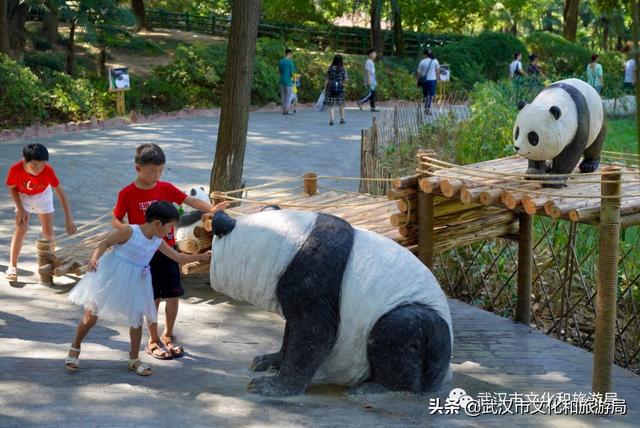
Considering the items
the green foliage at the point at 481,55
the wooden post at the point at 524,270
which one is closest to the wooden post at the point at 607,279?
the wooden post at the point at 524,270

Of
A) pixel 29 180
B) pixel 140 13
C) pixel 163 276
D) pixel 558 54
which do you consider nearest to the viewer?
pixel 163 276

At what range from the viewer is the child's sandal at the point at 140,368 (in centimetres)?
521

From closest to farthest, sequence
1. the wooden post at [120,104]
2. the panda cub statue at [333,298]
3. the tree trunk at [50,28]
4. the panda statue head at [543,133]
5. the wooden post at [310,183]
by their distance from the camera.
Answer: the panda cub statue at [333,298], the panda statue head at [543,133], the wooden post at [310,183], the wooden post at [120,104], the tree trunk at [50,28]

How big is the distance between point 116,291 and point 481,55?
84.9 feet

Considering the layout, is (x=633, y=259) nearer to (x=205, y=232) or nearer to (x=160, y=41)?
(x=205, y=232)

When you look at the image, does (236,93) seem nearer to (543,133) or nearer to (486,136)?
(543,133)

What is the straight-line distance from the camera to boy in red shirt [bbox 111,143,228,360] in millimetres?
5520

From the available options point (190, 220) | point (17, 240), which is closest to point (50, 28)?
point (17, 240)

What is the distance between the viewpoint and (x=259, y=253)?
4.84m

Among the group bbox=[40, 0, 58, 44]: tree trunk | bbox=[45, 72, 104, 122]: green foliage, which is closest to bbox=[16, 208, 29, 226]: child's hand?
bbox=[45, 72, 104, 122]: green foliage

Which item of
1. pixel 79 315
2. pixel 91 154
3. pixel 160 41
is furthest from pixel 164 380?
pixel 160 41

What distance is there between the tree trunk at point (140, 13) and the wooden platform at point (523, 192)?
2365 centimetres
